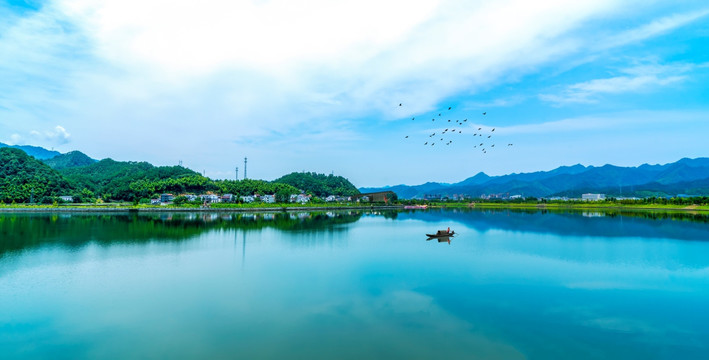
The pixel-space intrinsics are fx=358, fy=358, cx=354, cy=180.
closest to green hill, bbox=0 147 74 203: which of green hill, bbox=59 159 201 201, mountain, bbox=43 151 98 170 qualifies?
green hill, bbox=59 159 201 201

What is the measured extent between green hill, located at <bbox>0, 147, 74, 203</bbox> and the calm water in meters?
41.4

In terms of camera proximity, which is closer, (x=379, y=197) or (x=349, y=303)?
(x=349, y=303)

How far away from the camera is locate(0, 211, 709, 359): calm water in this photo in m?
6.04

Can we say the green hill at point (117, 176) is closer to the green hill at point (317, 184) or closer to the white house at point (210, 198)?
the white house at point (210, 198)

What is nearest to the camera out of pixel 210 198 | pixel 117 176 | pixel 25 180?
pixel 25 180

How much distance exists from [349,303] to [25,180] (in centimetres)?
5974

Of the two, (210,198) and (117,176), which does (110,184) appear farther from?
(210,198)

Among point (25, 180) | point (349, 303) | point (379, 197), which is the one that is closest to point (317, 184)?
point (379, 197)

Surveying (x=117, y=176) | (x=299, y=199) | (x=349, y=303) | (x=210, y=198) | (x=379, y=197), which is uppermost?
(x=117, y=176)

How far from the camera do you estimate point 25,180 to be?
159 ft

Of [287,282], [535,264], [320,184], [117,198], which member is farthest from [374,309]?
[320,184]

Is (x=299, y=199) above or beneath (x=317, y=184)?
beneath

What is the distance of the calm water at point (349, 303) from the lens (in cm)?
604

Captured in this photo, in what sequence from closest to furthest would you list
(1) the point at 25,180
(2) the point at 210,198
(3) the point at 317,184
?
(1) the point at 25,180, (2) the point at 210,198, (3) the point at 317,184
